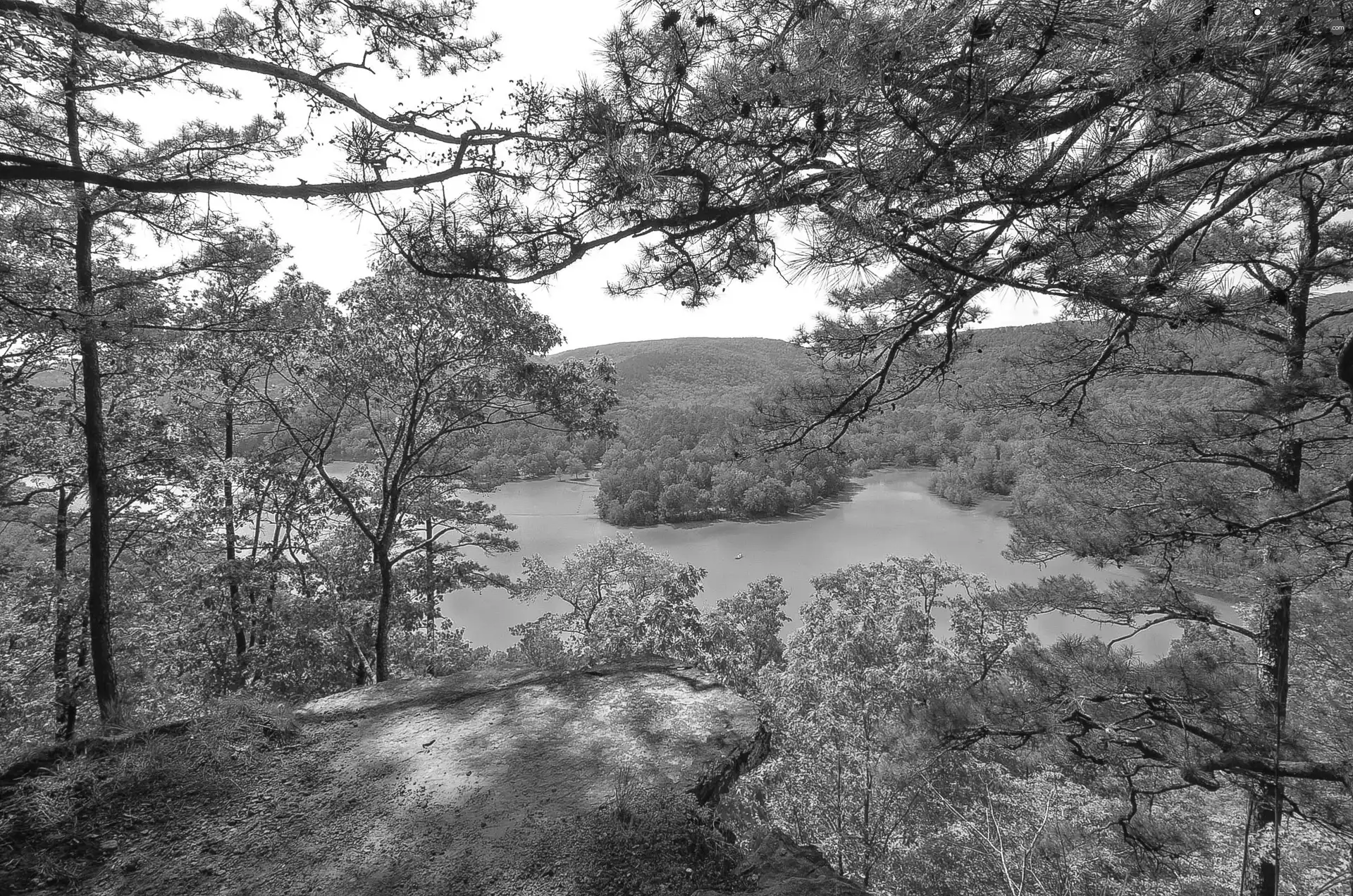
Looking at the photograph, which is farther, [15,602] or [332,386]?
[15,602]

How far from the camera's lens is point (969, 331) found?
9.53 ft

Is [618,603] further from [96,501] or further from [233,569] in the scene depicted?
[96,501]

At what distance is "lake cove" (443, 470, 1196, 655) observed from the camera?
18250 mm

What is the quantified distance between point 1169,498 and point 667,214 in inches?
159

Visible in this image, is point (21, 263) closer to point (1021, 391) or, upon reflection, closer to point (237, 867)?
point (237, 867)

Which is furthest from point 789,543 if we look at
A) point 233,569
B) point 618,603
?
point 233,569

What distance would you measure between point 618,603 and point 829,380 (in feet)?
22.5

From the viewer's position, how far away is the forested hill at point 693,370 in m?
39.8

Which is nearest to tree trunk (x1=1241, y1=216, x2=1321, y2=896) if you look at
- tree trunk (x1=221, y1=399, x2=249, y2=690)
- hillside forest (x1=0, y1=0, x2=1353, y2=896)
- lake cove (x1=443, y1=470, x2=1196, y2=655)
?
hillside forest (x1=0, y1=0, x2=1353, y2=896)

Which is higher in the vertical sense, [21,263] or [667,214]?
[21,263]

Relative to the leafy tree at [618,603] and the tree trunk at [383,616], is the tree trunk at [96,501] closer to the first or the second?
the tree trunk at [383,616]

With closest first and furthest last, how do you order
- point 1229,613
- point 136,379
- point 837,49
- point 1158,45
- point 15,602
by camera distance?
point 1158,45
point 837,49
point 136,379
point 15,602
point 1229,613

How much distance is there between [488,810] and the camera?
1.80 m

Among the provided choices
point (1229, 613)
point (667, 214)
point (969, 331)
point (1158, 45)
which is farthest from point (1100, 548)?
point (1229, 613)
